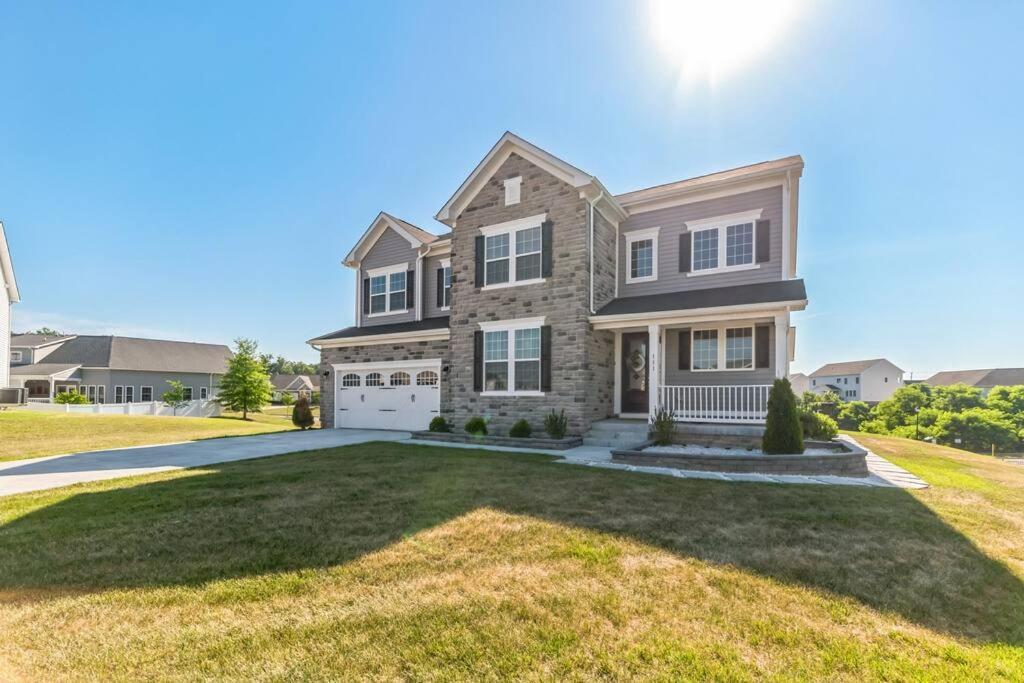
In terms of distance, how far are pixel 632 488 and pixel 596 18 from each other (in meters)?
10.7

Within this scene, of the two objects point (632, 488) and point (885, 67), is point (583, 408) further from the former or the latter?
point (885, 67)

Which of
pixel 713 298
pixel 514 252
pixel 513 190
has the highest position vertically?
pixel 513 190

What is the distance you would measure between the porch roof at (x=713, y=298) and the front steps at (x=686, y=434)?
9.72 ft

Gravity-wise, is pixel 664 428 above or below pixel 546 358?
below

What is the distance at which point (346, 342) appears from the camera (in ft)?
55.7

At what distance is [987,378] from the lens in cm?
6359

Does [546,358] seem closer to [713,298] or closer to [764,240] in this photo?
[713,298]

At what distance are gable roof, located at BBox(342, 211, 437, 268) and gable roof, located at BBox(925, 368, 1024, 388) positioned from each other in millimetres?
82349

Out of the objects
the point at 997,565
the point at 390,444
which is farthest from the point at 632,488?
the point at 390,444

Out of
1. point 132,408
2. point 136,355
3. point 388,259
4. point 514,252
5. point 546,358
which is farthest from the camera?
point 136,355

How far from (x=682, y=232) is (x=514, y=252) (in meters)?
4.98

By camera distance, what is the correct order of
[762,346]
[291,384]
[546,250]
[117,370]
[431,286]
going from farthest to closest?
1. [291,384]
2. [117,370]
3. [431,286]
4. [546,250]
5. [762,346]

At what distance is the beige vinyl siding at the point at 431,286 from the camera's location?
16.7 metres

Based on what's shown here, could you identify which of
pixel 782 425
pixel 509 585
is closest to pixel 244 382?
pixel 782 425
